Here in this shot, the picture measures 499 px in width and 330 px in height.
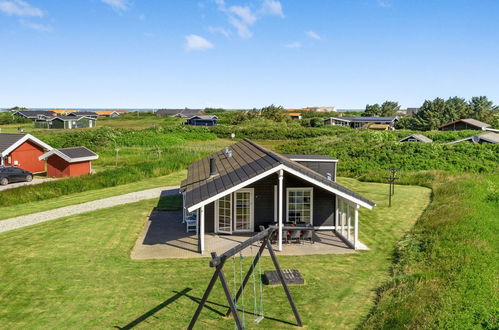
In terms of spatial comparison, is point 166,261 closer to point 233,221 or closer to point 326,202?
point 233,221

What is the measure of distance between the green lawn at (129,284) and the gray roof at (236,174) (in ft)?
7.51

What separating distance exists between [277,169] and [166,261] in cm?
488

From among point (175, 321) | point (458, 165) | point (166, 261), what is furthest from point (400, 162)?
point (175, 321)

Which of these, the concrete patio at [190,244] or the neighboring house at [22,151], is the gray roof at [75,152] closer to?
the neighboring house at [22,151]

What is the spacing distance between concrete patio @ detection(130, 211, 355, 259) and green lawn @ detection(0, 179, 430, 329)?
0.50 metres

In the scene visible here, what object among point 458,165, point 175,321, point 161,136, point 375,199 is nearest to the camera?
point 175,321

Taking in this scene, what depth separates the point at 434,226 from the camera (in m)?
16.2

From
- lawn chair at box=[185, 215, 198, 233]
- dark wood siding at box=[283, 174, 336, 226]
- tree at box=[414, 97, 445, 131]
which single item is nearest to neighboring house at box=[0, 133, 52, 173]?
lawn chair at box=[185, 215, 198, 233]

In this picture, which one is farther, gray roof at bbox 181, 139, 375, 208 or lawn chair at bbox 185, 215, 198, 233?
lawn chair at bbox 185, 215, 198, 233

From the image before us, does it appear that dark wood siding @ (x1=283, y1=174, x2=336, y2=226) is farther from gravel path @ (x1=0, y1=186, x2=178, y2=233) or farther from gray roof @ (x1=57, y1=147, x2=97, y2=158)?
gray roof @ (x1=57, y1=147, x2=97, y2=158)

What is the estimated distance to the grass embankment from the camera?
350 inches

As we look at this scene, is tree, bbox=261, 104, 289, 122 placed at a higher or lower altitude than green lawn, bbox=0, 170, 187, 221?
higher

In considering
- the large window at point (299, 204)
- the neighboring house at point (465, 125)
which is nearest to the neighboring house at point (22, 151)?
the large window at point (299, 204)

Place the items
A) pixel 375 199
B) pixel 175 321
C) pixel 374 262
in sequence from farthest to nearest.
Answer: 1. pixel 375 199
2. pixel 374 262
3. pixel 175 321
